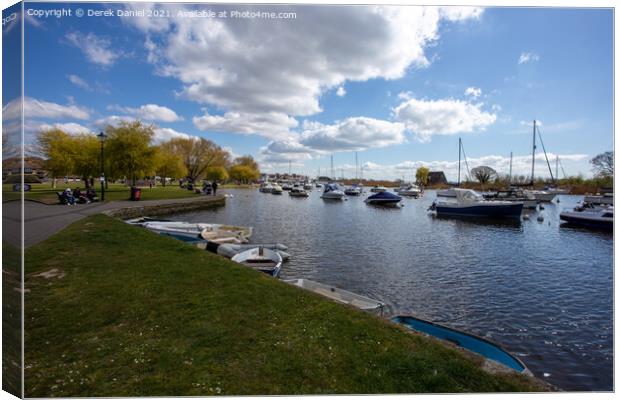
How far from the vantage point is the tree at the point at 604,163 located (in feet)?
16.5

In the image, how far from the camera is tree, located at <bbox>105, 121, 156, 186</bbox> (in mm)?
28000

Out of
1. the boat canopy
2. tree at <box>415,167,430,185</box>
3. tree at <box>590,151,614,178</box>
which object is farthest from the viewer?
tree at <box>415,167,430,185</box>

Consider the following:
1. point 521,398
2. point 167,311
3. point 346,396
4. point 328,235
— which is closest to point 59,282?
point 167,311

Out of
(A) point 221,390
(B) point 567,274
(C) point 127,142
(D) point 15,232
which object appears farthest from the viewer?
(C) point 127,142

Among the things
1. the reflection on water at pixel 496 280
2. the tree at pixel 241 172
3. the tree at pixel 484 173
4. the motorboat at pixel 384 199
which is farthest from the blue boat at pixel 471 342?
the tree at pixel 241 172

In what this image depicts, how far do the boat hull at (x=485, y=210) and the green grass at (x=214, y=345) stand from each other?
31.7m

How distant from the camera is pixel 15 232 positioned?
12.9 feet

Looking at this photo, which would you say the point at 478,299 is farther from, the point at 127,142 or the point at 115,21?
the point at 127,142

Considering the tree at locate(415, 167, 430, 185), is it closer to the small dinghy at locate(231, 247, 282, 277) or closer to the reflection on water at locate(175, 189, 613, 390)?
the reflection on water at locate(175, 189, 613, 390)

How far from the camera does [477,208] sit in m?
33.1

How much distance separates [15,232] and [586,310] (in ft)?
43.5

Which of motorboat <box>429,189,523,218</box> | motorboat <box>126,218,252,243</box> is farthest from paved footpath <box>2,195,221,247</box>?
motorboat <box>429,189,523,218</box>

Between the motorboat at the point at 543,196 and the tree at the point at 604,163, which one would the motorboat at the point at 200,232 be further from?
the motorboat at the point at 543,196

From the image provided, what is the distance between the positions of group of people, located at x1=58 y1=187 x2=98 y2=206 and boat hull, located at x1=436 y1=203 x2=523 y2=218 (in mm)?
33768
